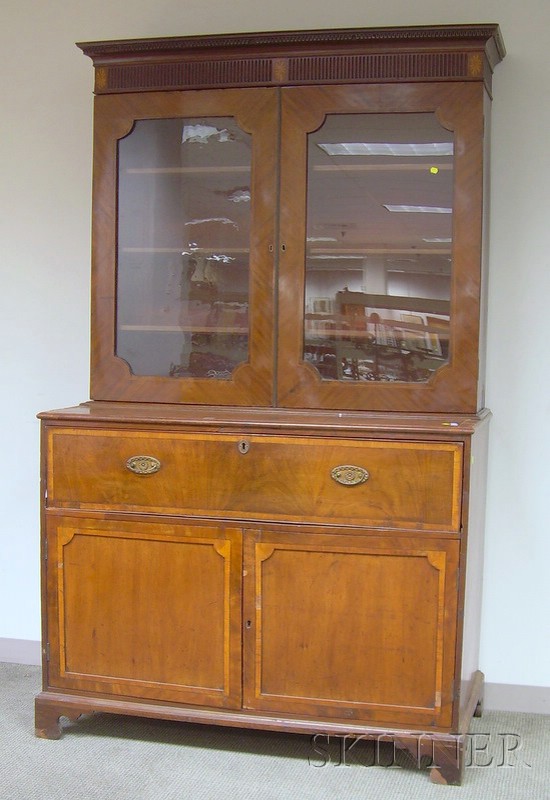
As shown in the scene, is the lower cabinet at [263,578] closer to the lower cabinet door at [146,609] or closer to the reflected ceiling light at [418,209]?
the lower cabinet door at [146,609]

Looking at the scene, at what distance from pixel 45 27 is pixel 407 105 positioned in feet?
4.23

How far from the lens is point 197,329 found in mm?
2543

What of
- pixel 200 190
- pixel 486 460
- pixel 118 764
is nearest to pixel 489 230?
pixel 486 460

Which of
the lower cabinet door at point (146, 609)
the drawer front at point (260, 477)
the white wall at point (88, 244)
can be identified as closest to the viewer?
the drawer front at point (260, 477)

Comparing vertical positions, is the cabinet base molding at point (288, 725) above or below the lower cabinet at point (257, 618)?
below

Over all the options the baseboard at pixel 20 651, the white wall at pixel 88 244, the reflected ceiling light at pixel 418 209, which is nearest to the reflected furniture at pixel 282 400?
the reflected ceiling light at pixel 418 209

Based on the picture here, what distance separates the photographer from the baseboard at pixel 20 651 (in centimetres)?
305

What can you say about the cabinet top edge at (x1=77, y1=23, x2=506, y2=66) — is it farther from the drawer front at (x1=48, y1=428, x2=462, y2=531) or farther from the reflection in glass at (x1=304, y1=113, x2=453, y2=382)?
the drawer front at (x1=48, y1=428, x2=462, y2=531)

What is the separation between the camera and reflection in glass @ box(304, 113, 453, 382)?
2.40m

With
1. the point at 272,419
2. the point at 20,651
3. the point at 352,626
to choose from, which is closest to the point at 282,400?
the point at 272,419

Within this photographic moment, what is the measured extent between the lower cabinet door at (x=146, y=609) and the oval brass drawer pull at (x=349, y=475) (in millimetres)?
301

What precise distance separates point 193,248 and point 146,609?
0.99 m

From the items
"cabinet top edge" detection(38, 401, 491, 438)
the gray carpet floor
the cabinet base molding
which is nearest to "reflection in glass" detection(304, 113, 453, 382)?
"cabinet top edge" detection(38, 401, 491, 438)

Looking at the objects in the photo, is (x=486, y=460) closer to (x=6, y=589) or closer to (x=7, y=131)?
(x=6, y=589)
